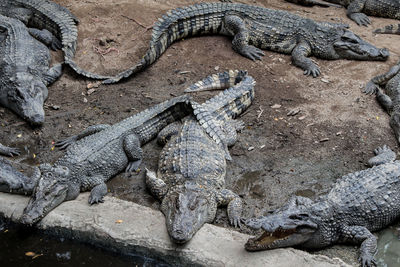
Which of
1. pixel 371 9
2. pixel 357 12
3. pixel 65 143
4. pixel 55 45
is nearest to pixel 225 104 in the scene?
pixel 65 143

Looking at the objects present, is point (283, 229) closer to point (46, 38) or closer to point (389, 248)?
point (389, 248)

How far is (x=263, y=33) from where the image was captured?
22.8ft

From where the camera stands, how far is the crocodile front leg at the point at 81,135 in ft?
16.8

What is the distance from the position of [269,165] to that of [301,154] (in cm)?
41

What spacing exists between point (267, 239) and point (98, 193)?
1.69m

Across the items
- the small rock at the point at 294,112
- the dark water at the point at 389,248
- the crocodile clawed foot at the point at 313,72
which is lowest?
the dark water at the point at 389,248

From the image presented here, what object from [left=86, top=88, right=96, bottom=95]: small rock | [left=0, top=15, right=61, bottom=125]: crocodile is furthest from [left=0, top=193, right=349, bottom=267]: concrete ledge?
[left=86, top=88, right=96, bottom=95]: small rock

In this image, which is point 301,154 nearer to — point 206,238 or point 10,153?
point 206,238

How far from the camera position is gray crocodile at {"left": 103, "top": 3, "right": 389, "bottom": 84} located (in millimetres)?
6637

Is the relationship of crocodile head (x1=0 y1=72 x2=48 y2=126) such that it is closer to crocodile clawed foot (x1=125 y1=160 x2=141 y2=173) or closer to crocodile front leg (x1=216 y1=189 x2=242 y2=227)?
crocodile clawed foot (x1=125 y1=160 x2=141 y2=173)

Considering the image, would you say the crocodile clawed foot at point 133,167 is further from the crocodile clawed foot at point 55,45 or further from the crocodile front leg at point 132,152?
the crocodile clawed foot at point 55,45

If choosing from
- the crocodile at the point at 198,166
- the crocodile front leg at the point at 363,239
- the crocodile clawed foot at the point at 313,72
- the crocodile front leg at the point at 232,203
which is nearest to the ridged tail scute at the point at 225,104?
the crocodile at the point at 198,166

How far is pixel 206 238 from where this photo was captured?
12.2ft

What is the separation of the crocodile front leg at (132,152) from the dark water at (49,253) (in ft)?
4.17
